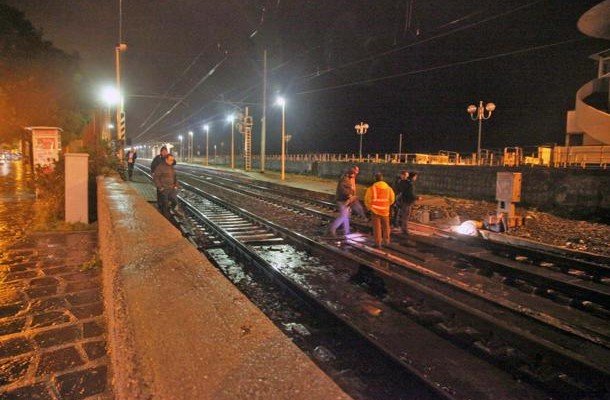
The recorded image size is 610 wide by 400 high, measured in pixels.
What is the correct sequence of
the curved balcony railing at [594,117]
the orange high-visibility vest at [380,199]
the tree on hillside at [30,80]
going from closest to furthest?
the orange high-visibility vest at [380,199], the tree on hillside at [30,80], the curved balcony railing at [594,117]

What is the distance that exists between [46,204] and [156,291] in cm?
959

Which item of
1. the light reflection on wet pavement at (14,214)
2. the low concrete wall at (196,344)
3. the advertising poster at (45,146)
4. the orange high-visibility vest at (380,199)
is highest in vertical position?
the advertising poster at (45,146)

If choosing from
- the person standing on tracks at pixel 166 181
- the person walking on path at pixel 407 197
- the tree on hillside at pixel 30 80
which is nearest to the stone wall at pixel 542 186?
the person walking on path at pixel 407 197

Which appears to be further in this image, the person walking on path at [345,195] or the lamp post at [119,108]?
the lamp post at [119,108]

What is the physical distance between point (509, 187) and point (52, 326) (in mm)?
11763

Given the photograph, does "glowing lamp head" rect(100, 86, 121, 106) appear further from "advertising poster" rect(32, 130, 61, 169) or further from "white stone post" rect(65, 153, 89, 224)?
"white stone post" rect(65, 153, 89, 224)

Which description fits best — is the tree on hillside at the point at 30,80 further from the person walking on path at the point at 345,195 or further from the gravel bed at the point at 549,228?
the gravel bed at the point at 549,228

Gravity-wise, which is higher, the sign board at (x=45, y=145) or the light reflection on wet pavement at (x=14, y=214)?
the sign board at (x=45, y=145)

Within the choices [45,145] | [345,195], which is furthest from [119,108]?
[345,195]

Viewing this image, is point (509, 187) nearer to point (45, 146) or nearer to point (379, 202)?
point (379, 202)

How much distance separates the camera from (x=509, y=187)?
1238cm

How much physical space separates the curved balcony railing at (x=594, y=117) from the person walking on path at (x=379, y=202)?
85.9ft

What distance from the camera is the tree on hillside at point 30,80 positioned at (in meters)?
23.0

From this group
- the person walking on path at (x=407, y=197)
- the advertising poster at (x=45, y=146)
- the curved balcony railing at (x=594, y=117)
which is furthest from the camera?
the curved balcony railing at (x=594, y=117)
